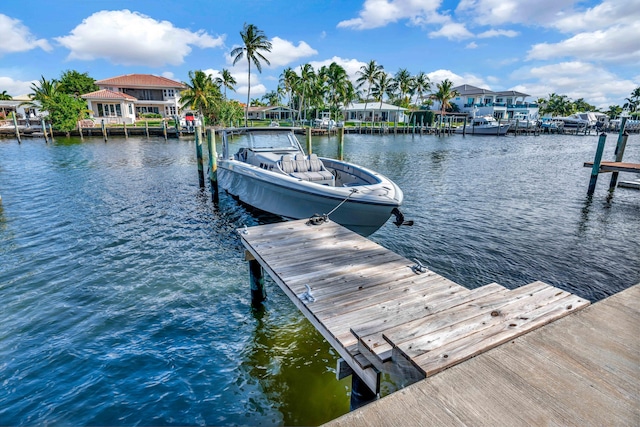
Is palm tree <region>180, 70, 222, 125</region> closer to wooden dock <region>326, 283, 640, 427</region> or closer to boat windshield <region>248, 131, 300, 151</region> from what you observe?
boat windshield <region>248, 131, 300, 151</region>

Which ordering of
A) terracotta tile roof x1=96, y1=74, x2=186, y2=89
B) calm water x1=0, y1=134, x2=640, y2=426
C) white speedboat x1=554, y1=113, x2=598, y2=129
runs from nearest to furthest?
calm water x1=0, y1=134, x2=640, y2=426 < terracotta tile roof x1=96, y1=74, x2=186, y2=89 < white speedboat x1=554, y1=113, x2=598, y2=129

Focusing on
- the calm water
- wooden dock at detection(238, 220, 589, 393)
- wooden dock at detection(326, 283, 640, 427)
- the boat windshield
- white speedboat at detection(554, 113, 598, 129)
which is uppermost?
white speedboat at detection(554, 113, 598, 129)

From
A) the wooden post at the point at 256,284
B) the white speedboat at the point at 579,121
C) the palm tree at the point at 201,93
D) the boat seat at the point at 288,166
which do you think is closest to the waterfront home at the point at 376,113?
the palm tree at the point at 201,93

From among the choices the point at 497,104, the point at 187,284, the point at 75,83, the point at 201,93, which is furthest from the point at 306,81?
the point at 187,284

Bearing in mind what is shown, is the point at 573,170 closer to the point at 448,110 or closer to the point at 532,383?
the point at 532,383

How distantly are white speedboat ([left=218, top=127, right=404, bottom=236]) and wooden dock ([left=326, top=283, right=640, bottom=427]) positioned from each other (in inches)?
163

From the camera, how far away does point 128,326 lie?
4.97m

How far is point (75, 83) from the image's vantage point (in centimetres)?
5484

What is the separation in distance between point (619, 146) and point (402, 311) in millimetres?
17574

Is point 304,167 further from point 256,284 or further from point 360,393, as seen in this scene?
point 360,393

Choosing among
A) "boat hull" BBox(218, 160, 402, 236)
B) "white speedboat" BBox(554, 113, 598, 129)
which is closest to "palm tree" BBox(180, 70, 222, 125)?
"boat hull" BBox(218, 160, 402, 236)

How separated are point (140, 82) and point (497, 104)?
70130mm

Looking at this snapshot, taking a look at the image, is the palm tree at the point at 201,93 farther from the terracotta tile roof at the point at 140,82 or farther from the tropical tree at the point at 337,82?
the tropical tree at the point at 337,82

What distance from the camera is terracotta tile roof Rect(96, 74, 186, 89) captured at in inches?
1982
